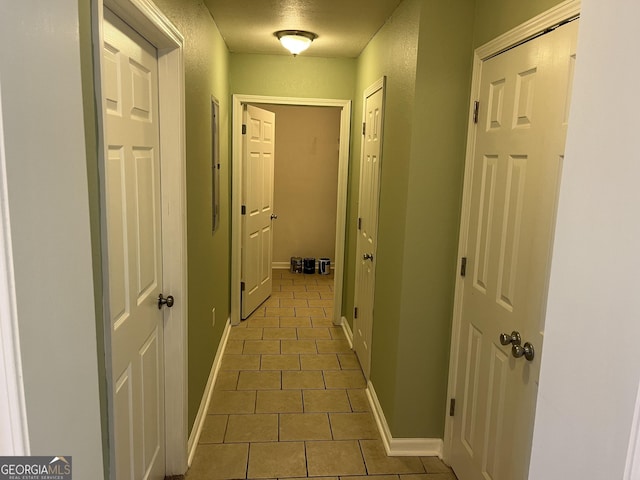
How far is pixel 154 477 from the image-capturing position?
2.08 metres

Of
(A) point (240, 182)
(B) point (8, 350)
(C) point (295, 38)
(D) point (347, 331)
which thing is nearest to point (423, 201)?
(C) point (295, 38)

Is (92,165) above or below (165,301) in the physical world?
above

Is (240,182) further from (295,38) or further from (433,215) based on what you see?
(433,215)

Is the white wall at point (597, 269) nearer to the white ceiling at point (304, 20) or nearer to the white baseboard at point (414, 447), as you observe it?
the white baseboard at point (414, 447)

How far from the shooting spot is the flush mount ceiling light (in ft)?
10.8

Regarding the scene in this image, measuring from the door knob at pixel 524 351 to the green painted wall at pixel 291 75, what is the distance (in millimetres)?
3078

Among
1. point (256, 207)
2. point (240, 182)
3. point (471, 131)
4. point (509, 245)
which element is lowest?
point (256, 207)

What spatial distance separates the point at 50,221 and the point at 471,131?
6.40 ft

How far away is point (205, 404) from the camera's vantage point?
291cm

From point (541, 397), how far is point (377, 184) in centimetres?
233

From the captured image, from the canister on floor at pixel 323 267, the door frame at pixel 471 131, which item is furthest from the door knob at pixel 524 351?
the canister on floor at pixel 323 267

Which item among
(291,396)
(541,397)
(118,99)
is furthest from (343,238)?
(541,397)

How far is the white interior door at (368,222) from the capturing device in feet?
10.3

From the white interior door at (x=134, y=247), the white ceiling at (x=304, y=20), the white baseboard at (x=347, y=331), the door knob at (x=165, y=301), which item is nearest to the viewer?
the white interior door at (x=134, y=247)
